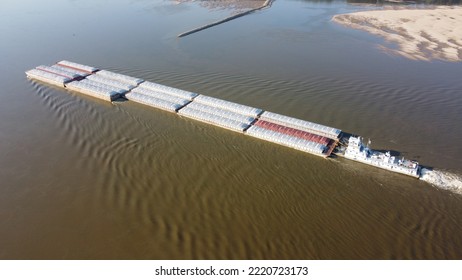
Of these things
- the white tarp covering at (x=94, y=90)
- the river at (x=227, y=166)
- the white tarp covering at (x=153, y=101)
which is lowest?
the river at (x=227, y=166)

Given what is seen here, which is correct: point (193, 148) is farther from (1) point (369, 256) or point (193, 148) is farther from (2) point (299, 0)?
(2) point (299, 0)

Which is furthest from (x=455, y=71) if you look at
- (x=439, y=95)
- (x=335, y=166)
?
(x=335, y=166)

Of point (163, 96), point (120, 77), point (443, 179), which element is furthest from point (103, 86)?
point (443, 179)

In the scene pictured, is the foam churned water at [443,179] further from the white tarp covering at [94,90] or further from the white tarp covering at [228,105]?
the white tarp covering at [94,90]

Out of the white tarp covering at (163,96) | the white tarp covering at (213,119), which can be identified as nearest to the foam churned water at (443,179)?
the white tarp covering at (213,119)

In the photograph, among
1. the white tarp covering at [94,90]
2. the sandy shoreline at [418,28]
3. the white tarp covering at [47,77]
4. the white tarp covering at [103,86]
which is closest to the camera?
the white tarp covering at [94,90]

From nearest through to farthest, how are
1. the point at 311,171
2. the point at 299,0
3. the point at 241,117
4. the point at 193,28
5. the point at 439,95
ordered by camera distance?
the point at 311,171 < the point at 241,117 < the point at 439,95 < the point at 193,28 < the point at 299,0

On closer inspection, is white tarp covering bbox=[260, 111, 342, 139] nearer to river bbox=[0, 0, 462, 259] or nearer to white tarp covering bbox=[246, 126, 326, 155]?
white tarp covering bbox=[246, 126, 326, 155]
